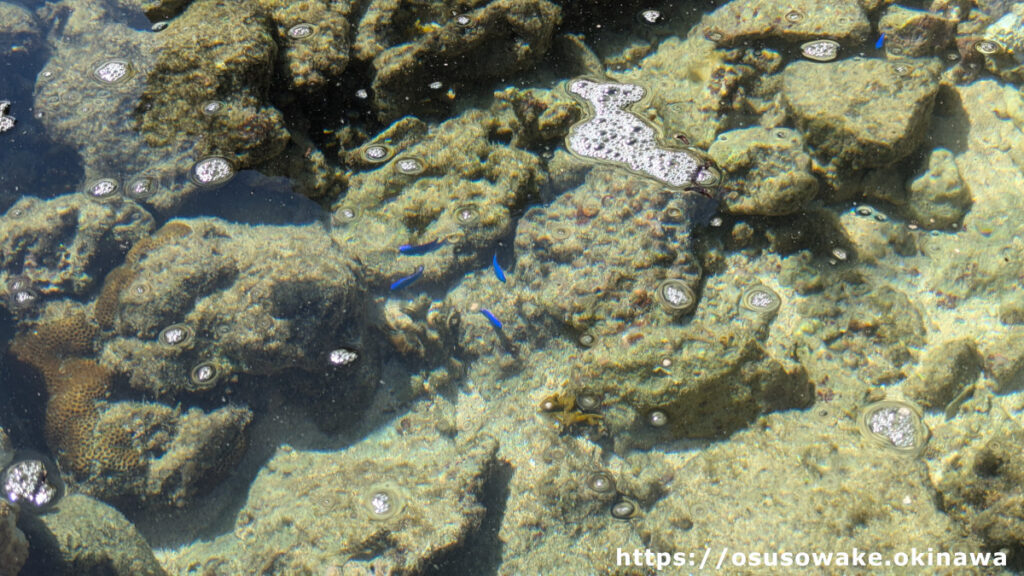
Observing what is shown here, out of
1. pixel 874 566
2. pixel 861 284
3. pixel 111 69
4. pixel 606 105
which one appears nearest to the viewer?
pixel 874 566

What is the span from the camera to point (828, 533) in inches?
119

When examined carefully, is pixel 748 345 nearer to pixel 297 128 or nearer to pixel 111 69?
pixel 297 128

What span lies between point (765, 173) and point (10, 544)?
620cm

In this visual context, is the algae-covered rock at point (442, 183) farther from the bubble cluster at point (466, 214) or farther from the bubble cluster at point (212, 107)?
the bubble cluster at point (212, 107)

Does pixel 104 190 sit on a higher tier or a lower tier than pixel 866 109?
lower

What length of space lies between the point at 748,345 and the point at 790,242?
1.12 meters

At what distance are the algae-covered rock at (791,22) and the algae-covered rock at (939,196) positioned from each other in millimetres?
1349

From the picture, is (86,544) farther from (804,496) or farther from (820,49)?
(820,49)

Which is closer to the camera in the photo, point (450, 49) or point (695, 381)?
point (695, 381)

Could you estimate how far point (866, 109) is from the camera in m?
4.05

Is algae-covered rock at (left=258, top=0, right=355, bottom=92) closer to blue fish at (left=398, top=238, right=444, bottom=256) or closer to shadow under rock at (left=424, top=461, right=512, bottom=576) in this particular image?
blue fish at (left=398, top=238, right=444, bottom=256)

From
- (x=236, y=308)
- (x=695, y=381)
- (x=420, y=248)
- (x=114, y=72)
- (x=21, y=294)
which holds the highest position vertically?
(x=695, y=381)

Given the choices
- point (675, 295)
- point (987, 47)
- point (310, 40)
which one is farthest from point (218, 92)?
point (987, 47)

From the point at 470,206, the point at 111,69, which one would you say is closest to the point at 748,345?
the point at 470,206
